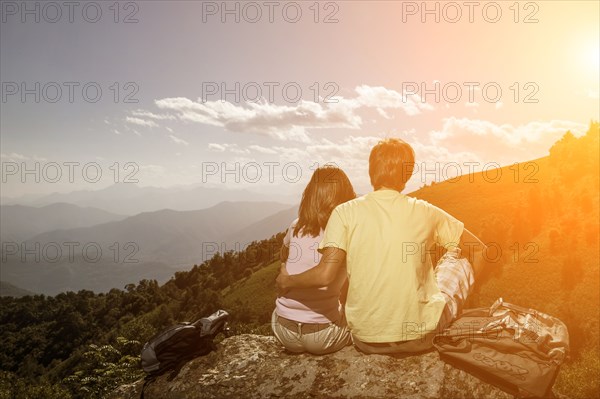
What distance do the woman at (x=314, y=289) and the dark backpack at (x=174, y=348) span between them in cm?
161

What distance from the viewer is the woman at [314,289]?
556 cm

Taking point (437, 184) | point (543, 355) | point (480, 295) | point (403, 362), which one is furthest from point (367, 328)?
point (437, 184)

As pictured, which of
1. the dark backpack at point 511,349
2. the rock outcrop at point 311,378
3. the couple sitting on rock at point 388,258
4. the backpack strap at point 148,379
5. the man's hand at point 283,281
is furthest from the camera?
the backpack strap at point 148,379

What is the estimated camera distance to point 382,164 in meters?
4.89

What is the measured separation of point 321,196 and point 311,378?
248cm

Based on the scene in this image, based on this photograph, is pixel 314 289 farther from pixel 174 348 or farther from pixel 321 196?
pixel 174 348

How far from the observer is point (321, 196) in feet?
18.2

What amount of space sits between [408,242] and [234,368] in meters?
3.35

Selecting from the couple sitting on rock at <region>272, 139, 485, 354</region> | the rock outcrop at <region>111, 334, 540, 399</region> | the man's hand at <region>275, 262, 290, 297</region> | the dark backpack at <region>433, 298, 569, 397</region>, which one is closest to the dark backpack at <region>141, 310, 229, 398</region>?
the rock outcrop at <region>111, 334, 540, 399</region>

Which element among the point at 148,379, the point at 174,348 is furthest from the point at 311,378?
the point at 148,379

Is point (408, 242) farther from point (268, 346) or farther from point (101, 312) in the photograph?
point (101, 312)

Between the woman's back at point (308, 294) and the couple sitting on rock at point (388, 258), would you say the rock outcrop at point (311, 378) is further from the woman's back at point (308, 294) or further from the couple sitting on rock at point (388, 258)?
the woman's back at point (308, 294)

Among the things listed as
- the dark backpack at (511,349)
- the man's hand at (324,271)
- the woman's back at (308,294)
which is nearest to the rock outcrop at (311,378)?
the dark backpack at (511,349)

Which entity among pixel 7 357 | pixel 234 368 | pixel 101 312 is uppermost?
pixel 234 368
